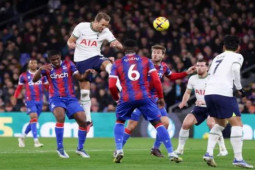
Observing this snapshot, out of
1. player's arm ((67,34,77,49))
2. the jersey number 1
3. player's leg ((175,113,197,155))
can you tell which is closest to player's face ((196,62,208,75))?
player's leg ((175,113,197,155))

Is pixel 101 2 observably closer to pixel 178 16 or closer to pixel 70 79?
pixel 178 16

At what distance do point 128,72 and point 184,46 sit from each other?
13.6 meters

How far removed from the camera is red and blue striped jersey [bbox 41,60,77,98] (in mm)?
14750

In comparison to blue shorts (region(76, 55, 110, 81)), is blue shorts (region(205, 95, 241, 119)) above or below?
below

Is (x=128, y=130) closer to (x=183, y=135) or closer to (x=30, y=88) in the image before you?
(x=183, y=135)

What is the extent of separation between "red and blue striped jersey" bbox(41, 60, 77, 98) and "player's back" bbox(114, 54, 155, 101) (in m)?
1.91

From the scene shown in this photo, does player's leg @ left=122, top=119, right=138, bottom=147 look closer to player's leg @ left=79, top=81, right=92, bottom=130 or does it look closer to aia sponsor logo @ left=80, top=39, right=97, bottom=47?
player's leg @ left=79, top=81, right=92, bottom=130

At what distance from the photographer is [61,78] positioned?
14766 millimetres

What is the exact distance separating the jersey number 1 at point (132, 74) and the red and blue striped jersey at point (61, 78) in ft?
6.56

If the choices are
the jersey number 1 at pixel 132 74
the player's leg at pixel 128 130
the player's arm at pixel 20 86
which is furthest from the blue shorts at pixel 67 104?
the player's arm at pixel 20 86

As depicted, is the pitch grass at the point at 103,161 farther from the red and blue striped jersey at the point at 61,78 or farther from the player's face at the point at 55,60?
the player's face at the point at 55,60

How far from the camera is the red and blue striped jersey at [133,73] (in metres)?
13.1

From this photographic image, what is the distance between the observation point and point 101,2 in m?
32.5

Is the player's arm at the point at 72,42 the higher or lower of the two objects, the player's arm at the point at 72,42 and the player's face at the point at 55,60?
the higher
